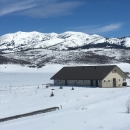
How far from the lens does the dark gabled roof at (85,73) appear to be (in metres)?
50.8

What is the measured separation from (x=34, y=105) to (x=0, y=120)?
29.7 feet

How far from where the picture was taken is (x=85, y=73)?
5316 centimetres

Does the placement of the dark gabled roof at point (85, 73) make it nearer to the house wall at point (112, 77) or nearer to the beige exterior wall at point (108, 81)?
the beige exterior wall at point (108, 81)

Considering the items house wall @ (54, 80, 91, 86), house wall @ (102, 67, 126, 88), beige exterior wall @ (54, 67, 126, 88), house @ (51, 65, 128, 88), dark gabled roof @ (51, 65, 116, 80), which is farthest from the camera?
house wall @ (54, 80, 91, 86)

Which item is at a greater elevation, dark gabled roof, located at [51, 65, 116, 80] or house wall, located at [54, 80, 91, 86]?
dark gabled roof, located at [51, 65, 116, 80]

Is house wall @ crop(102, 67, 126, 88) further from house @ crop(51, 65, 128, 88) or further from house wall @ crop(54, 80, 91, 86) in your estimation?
house wall @ crop(54, 80, 91, 86)

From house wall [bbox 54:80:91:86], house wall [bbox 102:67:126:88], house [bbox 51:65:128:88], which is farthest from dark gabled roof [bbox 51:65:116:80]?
house wall [bbox 102:67:126:88]

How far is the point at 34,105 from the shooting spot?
31109 mm

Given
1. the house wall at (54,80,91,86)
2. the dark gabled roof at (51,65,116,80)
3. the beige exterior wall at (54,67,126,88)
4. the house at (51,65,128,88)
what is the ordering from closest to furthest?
the beige exterior wall at (54,67,126,88) < the house at (51,65,128,88) < the dark gabled roof at (51,65,116,80) < the house wall at (54,80,91,86)

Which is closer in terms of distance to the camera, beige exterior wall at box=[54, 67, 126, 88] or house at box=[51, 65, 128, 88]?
beige exterior wall at box=[54, 67, 126, 88]

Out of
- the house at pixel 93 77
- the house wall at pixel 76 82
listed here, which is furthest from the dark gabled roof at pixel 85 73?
the house wall at pixel 76 82

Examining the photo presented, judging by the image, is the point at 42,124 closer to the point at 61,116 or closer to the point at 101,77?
the point at 61,116

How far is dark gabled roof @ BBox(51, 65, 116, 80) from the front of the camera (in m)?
50.8

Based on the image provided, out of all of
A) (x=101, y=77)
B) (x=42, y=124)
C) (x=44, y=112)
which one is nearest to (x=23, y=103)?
(x=44, y=112)
